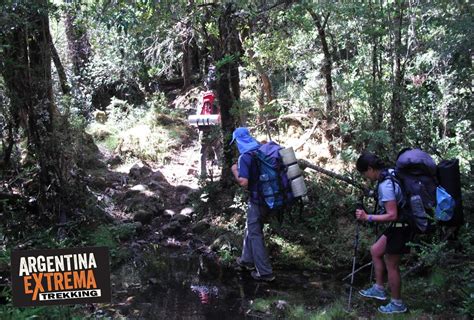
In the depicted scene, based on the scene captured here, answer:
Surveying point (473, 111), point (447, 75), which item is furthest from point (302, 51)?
point (473, 111)

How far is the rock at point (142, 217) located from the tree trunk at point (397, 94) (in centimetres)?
497

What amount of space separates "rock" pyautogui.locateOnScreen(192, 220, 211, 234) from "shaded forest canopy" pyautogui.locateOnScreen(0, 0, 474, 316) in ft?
1.39

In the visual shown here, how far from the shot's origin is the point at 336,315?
5.15 metres

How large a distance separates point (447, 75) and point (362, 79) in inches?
60.2

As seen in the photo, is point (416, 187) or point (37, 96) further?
point (37, 96)

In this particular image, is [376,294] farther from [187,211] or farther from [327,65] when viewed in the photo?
[327,65]

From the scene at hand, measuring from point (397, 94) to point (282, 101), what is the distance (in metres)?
4.91

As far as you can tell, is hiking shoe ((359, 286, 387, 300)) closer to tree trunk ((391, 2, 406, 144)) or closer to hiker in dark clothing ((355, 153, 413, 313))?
hiker in dark clothing ((355, 153, 413, 313))

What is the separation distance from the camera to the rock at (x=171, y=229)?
8.98 metres

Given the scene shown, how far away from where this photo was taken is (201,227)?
8867mm

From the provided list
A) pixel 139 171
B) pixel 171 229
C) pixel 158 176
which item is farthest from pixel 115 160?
pixel 171 229

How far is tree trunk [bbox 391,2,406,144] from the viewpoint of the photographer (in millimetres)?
8531

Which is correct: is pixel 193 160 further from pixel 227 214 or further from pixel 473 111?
pixel 473 111

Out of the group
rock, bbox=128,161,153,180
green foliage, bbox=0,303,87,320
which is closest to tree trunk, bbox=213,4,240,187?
rock, bbox=128,161,153,180
